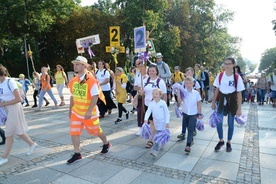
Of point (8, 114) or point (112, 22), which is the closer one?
point (8, 114)

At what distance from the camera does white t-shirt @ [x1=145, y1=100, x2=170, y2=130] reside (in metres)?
4.46

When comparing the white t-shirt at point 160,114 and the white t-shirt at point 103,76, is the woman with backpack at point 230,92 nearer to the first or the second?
the white t-shirt at point 160,114

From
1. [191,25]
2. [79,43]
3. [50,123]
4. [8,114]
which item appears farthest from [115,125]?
[191,25]

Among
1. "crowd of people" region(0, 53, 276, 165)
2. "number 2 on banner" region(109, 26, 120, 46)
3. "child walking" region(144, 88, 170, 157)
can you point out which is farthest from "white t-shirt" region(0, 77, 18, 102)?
"number 2 on banner" region(109, 26, 120, 46)

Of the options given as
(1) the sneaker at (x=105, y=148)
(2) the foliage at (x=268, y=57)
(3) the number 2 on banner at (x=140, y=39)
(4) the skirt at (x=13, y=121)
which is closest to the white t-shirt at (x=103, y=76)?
(3) the number 2 on banner at (x=140, y=39)

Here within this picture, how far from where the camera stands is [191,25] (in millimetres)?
33344

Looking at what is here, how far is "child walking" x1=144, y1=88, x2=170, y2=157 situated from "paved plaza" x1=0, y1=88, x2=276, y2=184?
54 cm

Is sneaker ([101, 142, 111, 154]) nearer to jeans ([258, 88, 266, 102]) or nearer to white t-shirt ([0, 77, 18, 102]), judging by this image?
white t-shirt ([0, 77, 18, 102])

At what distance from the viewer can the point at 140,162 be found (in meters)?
4.26

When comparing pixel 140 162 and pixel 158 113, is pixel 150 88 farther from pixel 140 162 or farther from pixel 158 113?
pixel 140 162

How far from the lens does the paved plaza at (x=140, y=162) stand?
3637mm

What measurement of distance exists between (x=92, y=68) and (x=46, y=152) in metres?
4.17

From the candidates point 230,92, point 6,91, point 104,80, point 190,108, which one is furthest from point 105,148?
point 104,80

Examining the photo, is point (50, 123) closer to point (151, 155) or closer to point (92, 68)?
point (92, 68)
